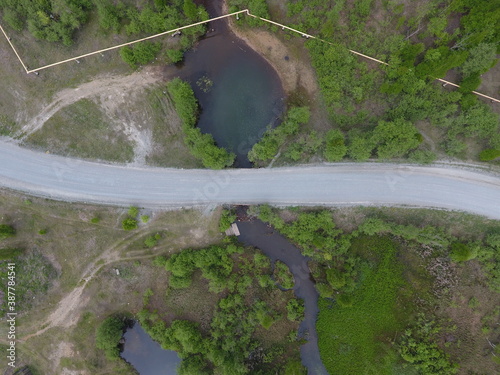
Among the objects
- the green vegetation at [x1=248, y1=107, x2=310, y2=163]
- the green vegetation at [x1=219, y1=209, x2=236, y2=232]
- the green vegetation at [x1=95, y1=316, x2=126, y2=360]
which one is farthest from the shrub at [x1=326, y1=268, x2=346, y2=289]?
the green vegetation at [x1=95, y1=316, x2=126, y2=360]

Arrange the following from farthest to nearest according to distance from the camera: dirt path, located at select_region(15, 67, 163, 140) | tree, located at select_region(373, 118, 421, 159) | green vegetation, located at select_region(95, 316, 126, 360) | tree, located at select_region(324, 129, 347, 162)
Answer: dirt path, located at select_region(15, 67, 163, 140) → green vegetation, located at select_region(95, 316, 126, 360) → tree, located at select_region(324, 129, 347, 162) → tree, located at select_region(373, 118, 421, 159)

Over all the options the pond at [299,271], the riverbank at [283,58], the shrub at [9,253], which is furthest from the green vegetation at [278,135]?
the shrub at [9,253]

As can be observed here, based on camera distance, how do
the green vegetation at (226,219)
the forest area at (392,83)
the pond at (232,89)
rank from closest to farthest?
the forest area at (392,83), the green vegetation at (226,219), the pond at (232,89)

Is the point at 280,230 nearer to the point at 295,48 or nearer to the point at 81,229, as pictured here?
the point at 295,48

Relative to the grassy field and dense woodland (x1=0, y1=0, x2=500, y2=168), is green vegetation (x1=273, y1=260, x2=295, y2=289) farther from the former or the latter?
dense woodland (x1=0, y1=0, x2=500, y2=168)

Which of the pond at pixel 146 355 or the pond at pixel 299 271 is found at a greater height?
the pond at pixel 299 271

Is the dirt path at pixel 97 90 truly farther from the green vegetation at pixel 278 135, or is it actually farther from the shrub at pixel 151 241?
the shrub at pixel 151 241
